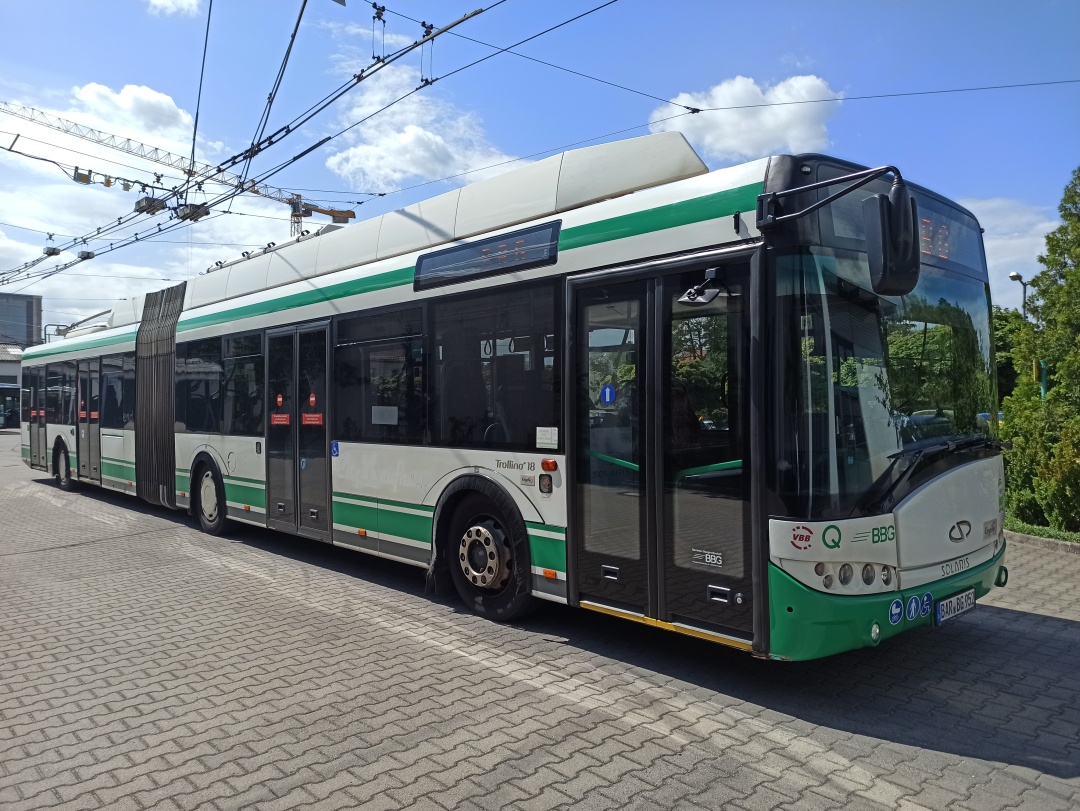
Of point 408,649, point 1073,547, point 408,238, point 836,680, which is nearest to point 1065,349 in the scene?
point 1073,547

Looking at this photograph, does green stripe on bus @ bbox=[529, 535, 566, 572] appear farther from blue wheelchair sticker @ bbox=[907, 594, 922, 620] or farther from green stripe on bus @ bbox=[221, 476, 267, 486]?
green stripe on bus @ bbox=[221, 476, 267, 486]

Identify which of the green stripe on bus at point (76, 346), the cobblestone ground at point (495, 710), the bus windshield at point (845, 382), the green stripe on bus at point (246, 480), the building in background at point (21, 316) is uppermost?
the building in background at point (21, 316)

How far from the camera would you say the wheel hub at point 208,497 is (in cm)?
1130

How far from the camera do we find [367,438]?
811 cm

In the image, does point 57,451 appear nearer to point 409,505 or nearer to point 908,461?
point 409,505

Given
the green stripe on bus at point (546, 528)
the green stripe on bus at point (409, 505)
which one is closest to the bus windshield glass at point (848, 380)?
the green stripe on bus at point (546, 528)

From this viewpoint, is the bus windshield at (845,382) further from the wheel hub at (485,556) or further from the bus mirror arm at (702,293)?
the wheel hub at (485,556)

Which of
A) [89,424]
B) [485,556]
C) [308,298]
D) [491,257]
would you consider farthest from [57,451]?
[491,257]

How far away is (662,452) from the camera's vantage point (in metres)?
5.22

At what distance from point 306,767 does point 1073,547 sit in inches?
342

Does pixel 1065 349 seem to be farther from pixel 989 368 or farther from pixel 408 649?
pixel 408 649

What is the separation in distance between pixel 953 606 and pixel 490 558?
3357mm

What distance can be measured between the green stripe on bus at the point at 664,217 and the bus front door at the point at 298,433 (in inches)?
150

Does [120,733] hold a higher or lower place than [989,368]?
lower
